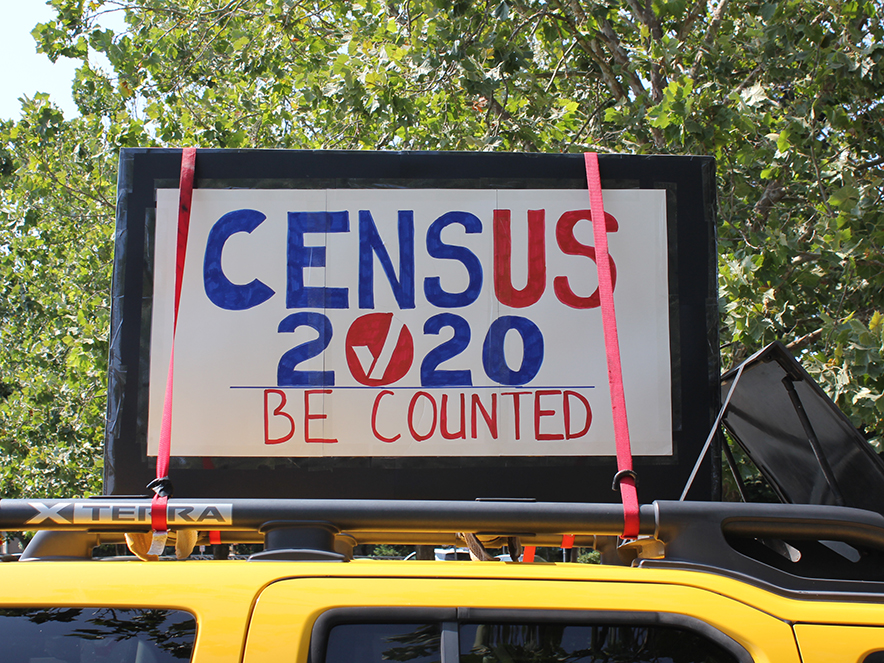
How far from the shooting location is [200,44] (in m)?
8.68

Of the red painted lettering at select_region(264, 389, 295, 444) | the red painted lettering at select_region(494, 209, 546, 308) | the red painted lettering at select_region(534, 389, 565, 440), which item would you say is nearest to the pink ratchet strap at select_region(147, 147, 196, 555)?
the red painted lettering at select_region(264, 389, 295, 444)

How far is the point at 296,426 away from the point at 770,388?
1557 mm

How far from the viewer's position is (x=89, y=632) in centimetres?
154

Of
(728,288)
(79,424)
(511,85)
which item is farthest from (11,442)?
(728,288)

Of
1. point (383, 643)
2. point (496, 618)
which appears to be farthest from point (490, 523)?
point (383, 643)

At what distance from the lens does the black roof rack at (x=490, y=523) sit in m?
1.76

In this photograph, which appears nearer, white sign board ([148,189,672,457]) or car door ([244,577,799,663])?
car door ([244,577,799,663])

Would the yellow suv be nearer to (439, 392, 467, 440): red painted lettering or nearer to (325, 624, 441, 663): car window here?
(325, 624, 441, 663): car window

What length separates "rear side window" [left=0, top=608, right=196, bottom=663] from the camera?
60.2 inches

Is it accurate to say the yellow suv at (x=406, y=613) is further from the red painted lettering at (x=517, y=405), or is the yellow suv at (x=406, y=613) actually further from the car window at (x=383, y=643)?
the red painted lettering at (x=517, y=405)

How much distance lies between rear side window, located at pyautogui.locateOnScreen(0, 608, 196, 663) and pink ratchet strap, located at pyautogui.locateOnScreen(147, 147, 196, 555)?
27cm

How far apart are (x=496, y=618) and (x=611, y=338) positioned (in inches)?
36.1

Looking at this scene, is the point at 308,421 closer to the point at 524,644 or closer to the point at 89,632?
the point at 89,632

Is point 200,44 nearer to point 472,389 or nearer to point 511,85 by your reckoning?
point 511,85
